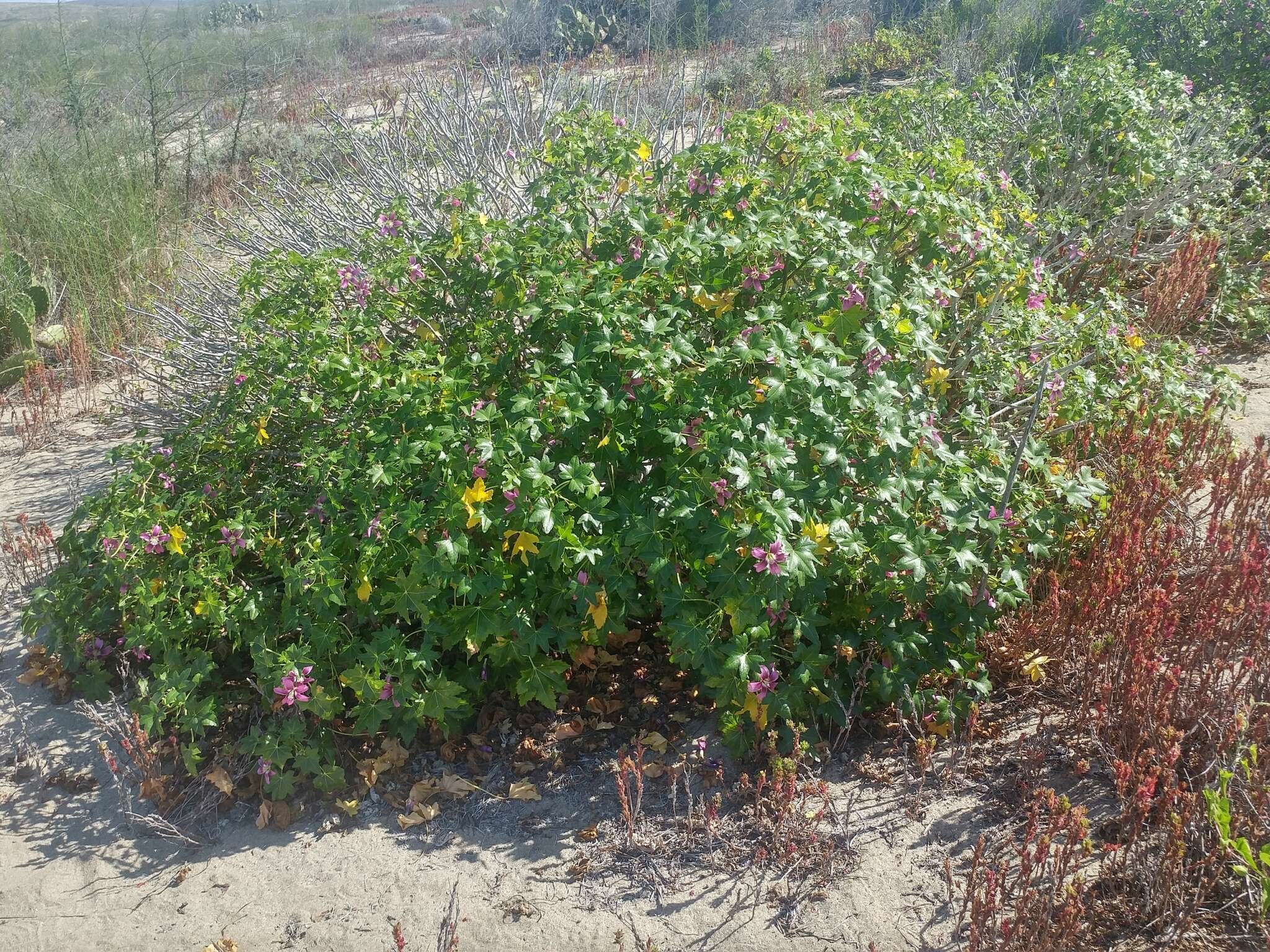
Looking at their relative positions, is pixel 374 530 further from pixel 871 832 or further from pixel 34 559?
pixel 34 559

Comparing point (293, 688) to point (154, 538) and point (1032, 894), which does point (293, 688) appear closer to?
point (154, 538)

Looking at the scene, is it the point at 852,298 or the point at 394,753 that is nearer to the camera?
the point at 852,298

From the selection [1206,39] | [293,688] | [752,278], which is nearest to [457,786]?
[293,688]

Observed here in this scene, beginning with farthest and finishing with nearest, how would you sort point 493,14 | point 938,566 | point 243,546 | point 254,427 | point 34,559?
point 493,14, point 34,559, point 254,427, point 243,546, point 938,566

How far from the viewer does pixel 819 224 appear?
2.62 metres

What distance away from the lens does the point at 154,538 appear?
2.83m

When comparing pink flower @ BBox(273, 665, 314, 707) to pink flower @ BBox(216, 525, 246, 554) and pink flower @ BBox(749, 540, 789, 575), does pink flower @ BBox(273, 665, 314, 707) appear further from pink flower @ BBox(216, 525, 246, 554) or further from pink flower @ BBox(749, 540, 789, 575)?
pink flower @ BBox(749, 540, 789, 575)

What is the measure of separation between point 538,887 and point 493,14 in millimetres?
16378

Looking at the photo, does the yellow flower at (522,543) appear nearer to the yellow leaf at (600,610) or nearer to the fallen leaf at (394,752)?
the yellow leaf at (600,610)

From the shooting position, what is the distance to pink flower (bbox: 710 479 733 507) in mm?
2322

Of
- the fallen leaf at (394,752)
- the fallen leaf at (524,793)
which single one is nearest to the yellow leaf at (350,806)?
the fallen leaf at (394,752)

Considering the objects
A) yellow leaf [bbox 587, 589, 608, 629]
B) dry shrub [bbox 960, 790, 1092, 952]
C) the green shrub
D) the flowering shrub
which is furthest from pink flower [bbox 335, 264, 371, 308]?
the green shrub

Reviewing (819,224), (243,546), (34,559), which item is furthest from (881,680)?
(34,559)

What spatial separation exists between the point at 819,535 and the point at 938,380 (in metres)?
0.76
